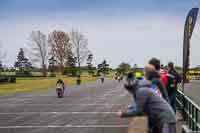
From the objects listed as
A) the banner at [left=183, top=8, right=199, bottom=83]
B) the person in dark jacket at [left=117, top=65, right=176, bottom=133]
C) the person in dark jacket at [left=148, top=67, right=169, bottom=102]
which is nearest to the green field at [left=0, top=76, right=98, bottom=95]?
the banner at [left=183, top=8, right=199, bottom=83]

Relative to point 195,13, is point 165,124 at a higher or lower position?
lower

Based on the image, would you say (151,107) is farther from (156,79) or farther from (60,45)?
(60,45)

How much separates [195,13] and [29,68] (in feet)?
472

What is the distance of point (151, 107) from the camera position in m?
6.91

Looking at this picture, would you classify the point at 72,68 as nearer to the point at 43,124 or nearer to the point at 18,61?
the point at 18,61

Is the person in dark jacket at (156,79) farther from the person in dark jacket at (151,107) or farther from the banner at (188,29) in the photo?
the banner at (188,29)

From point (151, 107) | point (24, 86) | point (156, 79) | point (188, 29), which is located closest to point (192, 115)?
point (156, 79)

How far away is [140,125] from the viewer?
52.0 feet

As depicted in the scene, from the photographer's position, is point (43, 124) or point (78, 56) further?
point (78, 56)

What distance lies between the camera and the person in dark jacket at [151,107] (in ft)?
22.3

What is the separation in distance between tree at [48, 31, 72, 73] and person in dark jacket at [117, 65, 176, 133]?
396ft

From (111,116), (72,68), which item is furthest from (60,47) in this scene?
(111,116)

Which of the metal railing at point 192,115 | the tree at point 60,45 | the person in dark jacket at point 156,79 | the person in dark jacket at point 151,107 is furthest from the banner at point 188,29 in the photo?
the tree at point 60,45

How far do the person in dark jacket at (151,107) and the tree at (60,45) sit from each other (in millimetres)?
120798
